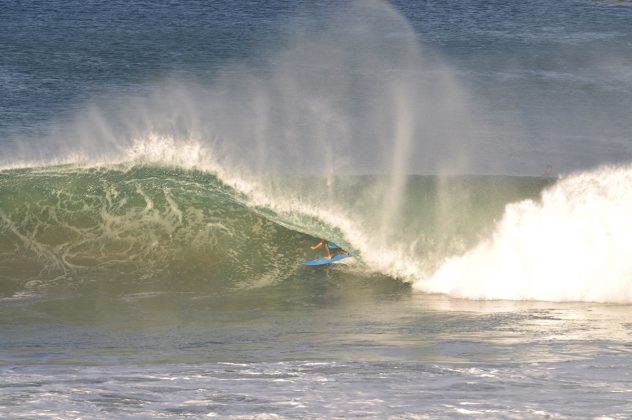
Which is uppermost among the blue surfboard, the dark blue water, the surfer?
the dark blue water

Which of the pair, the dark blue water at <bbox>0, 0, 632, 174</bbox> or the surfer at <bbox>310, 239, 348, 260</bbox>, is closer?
the surfer at <bbox>310, 239, 348, 260</bbox>

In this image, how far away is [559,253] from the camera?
1644 centimetres

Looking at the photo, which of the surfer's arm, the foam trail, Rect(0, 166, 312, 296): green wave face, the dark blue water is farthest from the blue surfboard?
the dark blue water

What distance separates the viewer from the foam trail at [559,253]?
15.8 meters

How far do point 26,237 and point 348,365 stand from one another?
339 inches

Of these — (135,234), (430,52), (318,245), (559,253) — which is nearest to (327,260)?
(318,245)

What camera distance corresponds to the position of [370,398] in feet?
33.7

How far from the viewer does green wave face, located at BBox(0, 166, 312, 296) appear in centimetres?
1700

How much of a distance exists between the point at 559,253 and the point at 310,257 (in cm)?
369

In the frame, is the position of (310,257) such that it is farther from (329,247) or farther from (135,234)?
(135,234)

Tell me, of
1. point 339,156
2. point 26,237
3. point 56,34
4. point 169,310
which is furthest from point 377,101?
point 169,310

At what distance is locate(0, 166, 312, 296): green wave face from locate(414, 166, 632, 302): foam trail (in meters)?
2.84

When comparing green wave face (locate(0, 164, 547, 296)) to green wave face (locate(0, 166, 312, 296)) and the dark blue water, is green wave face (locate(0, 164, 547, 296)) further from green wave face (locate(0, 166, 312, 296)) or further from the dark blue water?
the dark blue water

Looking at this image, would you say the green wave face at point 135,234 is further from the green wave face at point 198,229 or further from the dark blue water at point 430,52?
the dark blue water at point 430,52
